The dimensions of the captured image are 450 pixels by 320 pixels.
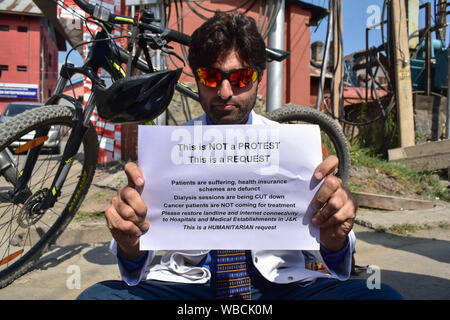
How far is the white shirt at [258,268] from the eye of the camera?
108 cm

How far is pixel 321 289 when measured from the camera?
1.08 meters

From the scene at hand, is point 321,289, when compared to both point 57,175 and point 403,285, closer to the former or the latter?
point 403,285

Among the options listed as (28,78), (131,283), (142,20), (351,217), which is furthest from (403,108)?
(28,78)

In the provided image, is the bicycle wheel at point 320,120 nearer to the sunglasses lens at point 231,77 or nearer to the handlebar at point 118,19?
the handlebar at point 118,19

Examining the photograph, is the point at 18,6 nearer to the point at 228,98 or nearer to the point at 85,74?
the point at 85,74

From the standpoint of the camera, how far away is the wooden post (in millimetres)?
4664

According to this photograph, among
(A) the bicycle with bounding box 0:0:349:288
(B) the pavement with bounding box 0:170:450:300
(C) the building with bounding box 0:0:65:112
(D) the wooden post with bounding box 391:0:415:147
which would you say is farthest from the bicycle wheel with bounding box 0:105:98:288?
(C) the building with bounding box 0:0:65:112

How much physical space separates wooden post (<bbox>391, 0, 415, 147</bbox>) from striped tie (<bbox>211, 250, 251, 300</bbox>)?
14.6 ft

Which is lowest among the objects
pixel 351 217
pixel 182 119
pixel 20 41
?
pixel 351 217

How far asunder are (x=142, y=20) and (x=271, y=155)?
1.40 meters

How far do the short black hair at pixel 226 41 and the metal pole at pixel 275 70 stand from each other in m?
2.41

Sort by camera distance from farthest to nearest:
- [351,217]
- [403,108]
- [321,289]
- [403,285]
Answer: [403,108], [403,285], [321,289], [351,217]

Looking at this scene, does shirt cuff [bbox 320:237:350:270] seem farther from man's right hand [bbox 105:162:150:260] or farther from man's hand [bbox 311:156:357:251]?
man's right hand [bbox 105:162:150:260]

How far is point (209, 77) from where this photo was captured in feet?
4.09
